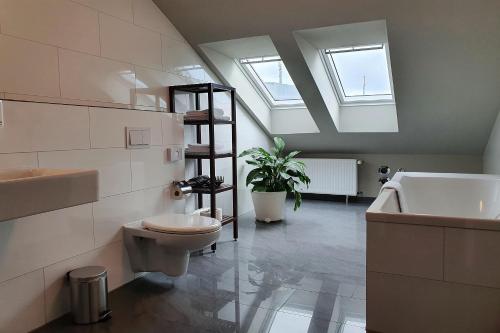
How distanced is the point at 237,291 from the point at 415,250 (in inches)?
44.8

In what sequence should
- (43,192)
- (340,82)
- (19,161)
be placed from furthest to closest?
1. (340,82)
2. (19,161)
3. (43,192)

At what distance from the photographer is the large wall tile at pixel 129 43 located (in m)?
2.56

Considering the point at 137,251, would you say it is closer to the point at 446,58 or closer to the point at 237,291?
the point at 237,291

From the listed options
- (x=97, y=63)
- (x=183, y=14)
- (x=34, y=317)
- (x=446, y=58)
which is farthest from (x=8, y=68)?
(x=446, y=58)

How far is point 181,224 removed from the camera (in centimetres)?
239

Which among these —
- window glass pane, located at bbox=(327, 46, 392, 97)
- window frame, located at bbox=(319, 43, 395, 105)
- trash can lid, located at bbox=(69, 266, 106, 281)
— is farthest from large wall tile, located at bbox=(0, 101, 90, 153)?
window glass pane, located at bbox=(327, 46, 392, 97)

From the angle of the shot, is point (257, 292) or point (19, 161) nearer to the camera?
point (19, 161)

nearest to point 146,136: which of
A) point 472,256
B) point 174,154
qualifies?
point 174,154

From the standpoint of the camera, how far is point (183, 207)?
3172 mm

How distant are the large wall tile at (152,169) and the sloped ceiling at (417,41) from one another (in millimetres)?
1149

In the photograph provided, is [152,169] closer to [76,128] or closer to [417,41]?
[76,128]

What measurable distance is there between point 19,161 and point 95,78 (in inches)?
30.5

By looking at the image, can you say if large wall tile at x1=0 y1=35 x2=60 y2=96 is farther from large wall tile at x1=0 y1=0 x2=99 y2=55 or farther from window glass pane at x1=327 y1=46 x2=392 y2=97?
window glass pane at x1=327 y1=46 x2=392 y2=97

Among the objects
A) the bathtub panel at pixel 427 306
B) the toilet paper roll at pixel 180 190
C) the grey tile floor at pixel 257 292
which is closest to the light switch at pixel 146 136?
the toilet paper roll at pixel 180 190
